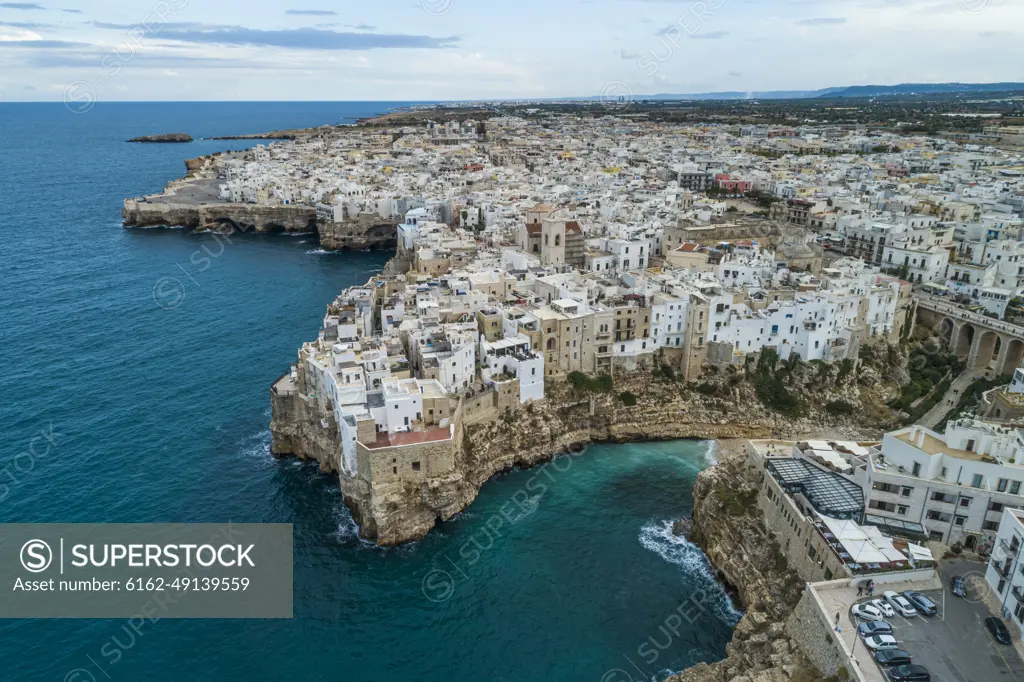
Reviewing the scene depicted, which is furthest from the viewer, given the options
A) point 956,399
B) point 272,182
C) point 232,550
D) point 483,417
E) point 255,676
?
point 272,182

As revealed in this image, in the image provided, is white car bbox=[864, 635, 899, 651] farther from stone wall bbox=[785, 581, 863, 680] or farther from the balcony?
the balcony

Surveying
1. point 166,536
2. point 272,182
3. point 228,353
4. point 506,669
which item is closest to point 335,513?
point 166,536

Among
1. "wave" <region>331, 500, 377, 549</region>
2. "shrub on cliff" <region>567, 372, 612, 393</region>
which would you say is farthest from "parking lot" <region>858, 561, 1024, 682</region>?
"shrub on cliff" <region>567, 372, 612, 393</region>

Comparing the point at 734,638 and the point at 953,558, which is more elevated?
the point at 953,558

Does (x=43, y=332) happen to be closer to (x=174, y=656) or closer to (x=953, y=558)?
(x=174, y=656)

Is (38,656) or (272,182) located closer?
(38,656)

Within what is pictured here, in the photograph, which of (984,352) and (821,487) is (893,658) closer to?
(821,487)

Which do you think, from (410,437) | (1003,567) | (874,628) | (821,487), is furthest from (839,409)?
(410,437)
